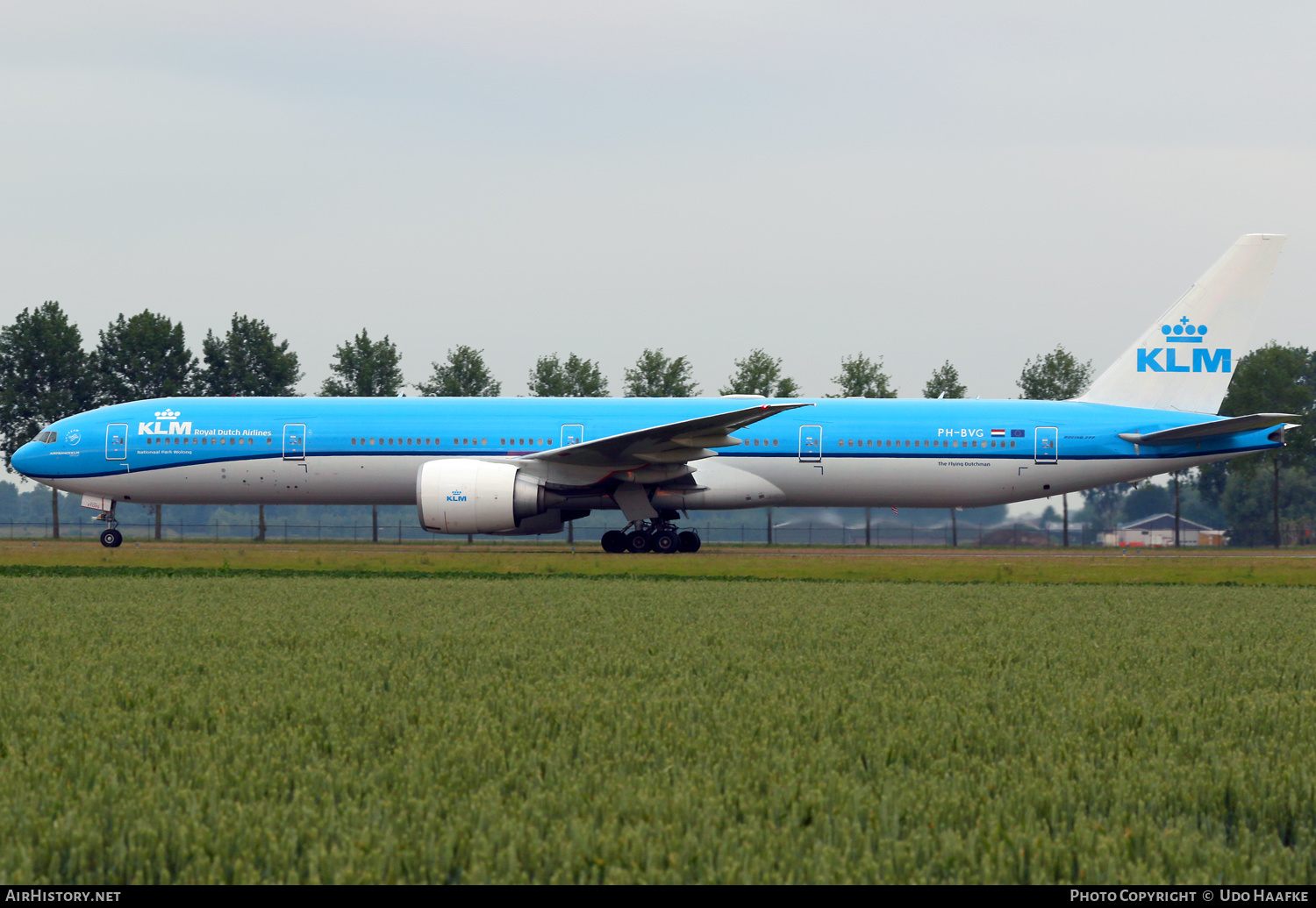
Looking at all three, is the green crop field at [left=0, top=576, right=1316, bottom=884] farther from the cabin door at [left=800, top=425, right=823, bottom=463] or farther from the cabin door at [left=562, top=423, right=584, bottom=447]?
the cabin door at [left=800, top=425, right=823, bottom=463]

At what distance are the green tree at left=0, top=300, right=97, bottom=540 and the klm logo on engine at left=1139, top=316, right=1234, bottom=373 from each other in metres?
37.8

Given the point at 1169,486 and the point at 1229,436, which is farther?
the point at 1169,486

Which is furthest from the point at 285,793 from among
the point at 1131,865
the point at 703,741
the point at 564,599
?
the point at 564,599

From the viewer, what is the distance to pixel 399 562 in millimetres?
19734

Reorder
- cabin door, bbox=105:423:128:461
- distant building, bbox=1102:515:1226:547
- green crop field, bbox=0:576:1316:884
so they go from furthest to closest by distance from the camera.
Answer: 1. distant building, bbox=1102:515:1226:547
2. cabin door, bbox=105:423:128:461
3. green crop field, bbox=0:576:1316:884

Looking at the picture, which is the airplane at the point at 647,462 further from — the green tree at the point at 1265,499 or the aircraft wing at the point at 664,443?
the green tree at the point at 1265,499

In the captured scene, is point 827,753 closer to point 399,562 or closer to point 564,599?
point 564,599

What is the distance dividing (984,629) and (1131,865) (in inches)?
250

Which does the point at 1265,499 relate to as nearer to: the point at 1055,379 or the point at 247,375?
the point at 1055,379

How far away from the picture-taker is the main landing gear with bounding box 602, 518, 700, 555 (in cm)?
2502

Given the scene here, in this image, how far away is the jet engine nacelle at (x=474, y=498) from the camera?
22812 millimetres

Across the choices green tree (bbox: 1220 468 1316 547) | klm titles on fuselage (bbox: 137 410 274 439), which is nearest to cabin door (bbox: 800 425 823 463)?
klm titles on fuselage (bbox: 137 410 274 439)

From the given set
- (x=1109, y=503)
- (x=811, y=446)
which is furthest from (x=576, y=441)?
(x=1109, y=503)
